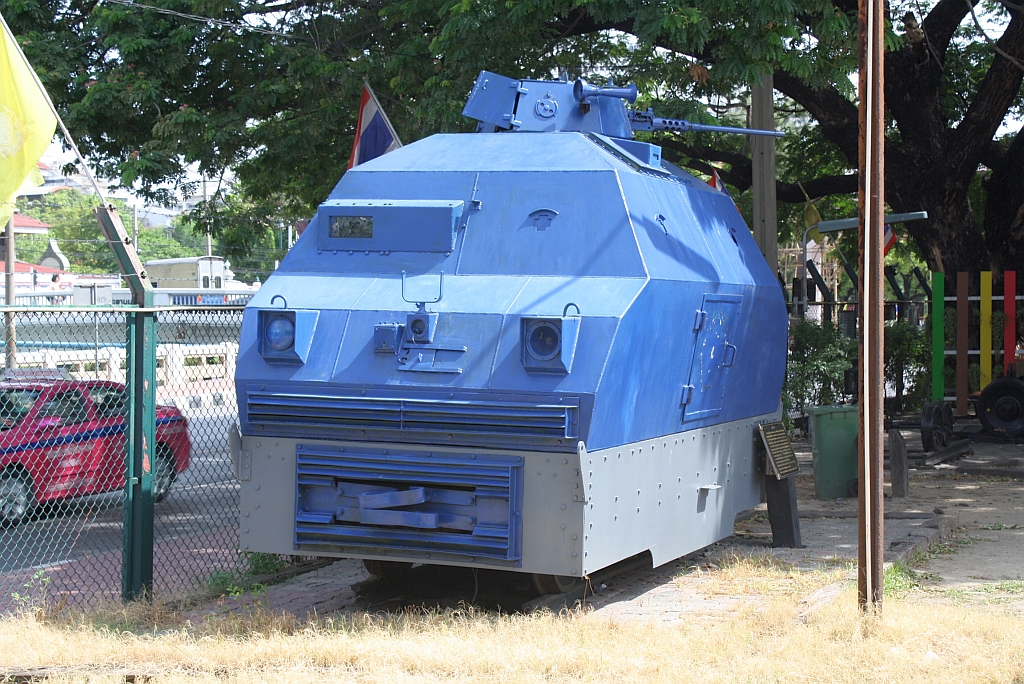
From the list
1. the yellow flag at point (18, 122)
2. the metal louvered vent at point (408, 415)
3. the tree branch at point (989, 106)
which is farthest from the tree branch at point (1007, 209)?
the yellow flag at point (18, 122)

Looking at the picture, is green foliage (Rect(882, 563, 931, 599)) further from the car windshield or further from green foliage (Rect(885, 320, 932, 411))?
green foliage (Rect(885, 320, 932, 411))

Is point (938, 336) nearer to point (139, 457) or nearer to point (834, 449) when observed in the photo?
point (834, 449)

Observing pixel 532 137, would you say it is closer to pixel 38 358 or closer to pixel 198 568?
pixel 198 568

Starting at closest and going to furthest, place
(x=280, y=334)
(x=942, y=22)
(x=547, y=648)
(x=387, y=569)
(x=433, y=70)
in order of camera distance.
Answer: (x=547, y=648)
(x=280, y=334)
(x=387, y=569)
(x=433, y=70)
(x=942, y=22)

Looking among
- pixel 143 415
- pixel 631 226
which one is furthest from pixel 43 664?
pixel 631 226

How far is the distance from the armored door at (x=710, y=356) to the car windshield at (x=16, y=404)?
18.1 ft

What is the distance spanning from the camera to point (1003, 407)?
1480 centimetres

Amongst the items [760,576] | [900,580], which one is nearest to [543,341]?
[760,576]

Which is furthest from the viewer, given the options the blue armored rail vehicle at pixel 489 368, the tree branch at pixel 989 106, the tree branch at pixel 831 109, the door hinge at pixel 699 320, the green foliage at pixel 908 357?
the green foliage at pixel 908 357

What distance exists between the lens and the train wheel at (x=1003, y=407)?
14648 mm

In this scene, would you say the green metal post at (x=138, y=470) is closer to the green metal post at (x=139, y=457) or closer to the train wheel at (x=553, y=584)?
the green metal post at (x=139, y=457)

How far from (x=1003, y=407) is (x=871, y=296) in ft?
32.4

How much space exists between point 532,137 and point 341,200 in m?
1.29

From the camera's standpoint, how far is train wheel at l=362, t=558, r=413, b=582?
7734mm
